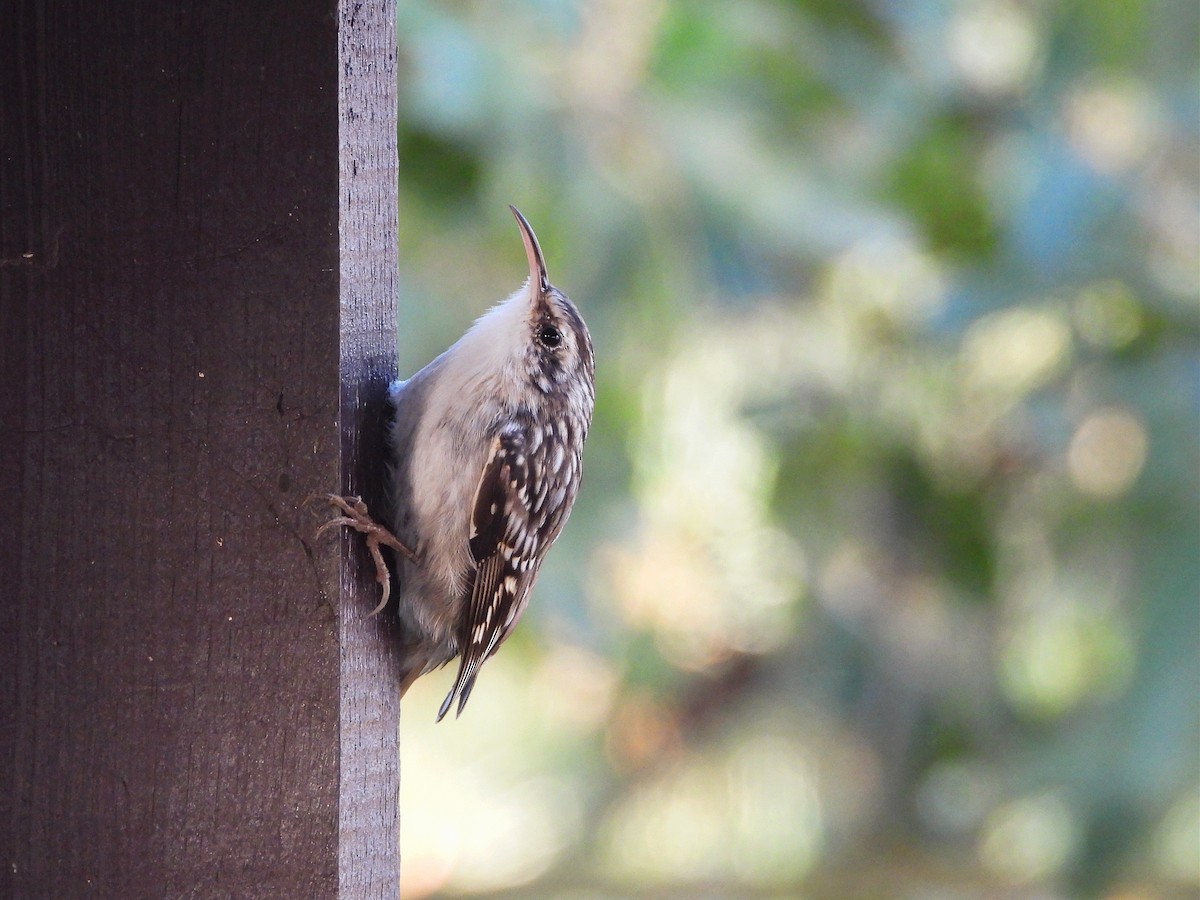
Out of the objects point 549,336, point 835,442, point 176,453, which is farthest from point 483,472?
point 835,442

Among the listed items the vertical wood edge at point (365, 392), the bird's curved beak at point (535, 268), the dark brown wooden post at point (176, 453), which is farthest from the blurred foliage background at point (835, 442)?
the dark brown wooden post at point (176, 453)

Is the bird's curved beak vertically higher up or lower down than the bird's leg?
higher up

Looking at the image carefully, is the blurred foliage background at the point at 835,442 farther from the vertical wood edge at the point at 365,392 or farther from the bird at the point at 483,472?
the vertical wood edge at the point at 365,392

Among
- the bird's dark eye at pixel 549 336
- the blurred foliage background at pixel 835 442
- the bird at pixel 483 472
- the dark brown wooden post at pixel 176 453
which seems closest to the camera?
the dark brown wooden post at pixel 176 453

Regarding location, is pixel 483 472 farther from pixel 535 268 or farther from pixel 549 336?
pixel 535 268

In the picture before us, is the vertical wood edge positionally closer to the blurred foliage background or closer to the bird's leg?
the bird's leg

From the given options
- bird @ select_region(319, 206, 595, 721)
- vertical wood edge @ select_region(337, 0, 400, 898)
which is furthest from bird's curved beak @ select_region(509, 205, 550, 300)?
vertical wood edge @ select_region(337, 0, 400, 898)

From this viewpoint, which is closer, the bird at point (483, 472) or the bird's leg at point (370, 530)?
the bird's leg at point (370, 530)
